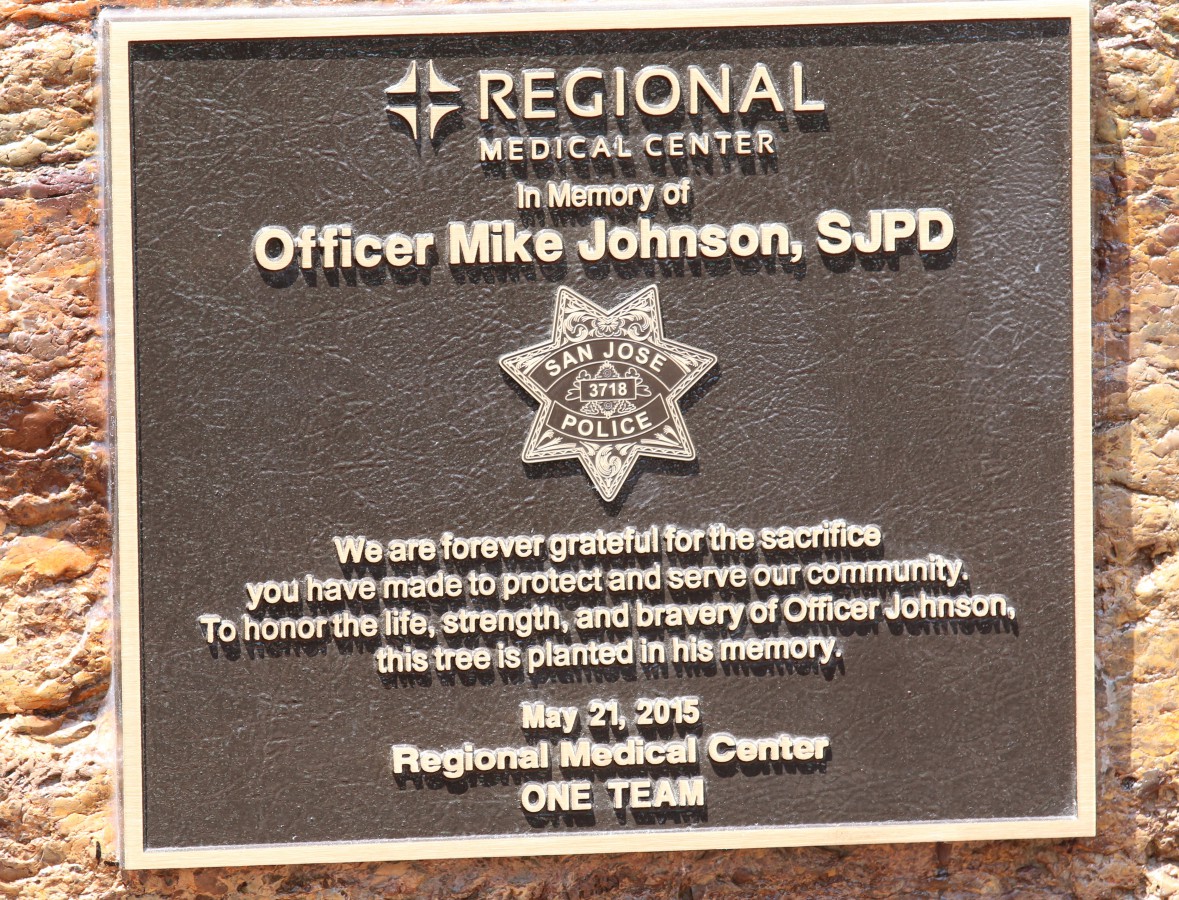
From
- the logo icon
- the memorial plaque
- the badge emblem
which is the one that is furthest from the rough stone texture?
the badge emblem

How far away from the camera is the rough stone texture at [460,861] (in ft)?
7.82

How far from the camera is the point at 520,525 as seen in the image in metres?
2.32

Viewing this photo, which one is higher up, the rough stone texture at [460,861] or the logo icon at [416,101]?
the logo icon at [416,101]

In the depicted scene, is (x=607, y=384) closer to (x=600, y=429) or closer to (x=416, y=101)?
(x=600, y=429)

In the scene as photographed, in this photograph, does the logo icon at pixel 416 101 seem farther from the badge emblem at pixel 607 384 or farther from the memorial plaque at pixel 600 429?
the badge emblem at pixel 607 384

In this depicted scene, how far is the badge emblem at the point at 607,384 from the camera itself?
230cm

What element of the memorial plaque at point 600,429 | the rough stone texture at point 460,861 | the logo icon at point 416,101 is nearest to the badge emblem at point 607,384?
the memorial plaque at point 600,429

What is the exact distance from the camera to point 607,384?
7.56 feet

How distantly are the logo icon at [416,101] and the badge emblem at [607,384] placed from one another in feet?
1.56

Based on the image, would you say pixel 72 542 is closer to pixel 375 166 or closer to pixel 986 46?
pixel 375 166

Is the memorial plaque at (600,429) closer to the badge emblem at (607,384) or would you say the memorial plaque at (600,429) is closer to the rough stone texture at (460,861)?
the badge emblem at (607,384)

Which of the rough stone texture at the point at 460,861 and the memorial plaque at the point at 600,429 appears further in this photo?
the rough stone texture at the point at 460,861

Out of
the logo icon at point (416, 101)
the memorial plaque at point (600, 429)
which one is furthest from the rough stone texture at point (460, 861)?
the logo icon at point (416, 101)

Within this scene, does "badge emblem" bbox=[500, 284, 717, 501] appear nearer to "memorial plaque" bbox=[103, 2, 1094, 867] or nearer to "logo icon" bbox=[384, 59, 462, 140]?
"memorial plaque" bbox=[103, 2, 1094, 867]
